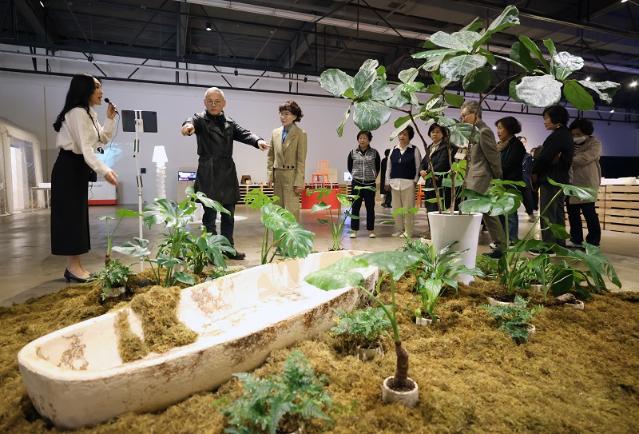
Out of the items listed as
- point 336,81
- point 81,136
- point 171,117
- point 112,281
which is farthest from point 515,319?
point 171,117

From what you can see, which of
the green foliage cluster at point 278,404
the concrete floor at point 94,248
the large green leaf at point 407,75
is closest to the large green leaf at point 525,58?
the large green leaf at point 407,75

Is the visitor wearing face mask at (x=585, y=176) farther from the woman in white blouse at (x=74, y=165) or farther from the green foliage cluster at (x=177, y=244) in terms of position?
the woman in white blouse at (x=74, y=165)

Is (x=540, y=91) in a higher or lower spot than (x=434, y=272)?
higher

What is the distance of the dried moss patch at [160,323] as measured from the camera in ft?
4.98

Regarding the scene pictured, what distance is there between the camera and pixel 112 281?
219cm

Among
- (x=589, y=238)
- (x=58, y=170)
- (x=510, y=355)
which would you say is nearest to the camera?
(x=510, y=355)

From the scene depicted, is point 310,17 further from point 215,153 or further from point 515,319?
point 515,319

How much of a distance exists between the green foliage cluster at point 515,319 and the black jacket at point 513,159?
2320 mm

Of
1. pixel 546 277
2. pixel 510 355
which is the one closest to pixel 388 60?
pixel 546 277

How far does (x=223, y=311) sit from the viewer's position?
73.5 inches

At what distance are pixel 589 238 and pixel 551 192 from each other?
0.96m

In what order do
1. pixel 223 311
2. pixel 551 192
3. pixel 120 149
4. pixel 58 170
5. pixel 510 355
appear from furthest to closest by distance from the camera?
pixel 120 149 → pixel 551 192 → pixel 58 170 → pixel 223 311 → pixel 510 355

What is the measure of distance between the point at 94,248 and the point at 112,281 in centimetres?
238

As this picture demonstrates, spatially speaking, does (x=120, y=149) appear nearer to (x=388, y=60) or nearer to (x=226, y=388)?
(x=388, y=60)
